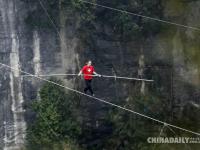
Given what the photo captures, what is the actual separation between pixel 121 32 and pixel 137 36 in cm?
65

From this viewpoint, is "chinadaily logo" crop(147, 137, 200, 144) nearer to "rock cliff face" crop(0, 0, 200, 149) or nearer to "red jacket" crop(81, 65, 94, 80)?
"rock cliff face" crop(0, 0, 200, 149)

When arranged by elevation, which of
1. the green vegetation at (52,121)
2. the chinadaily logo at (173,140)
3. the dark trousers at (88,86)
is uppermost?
the dark trousers at (88,86)

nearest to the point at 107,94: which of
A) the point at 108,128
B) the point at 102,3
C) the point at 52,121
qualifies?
the point at 108,128

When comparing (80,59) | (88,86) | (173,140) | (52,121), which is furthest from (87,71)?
(173,140)

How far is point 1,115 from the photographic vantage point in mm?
17188

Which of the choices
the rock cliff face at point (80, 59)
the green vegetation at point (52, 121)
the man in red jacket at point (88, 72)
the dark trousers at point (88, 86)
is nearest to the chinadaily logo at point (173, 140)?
the rock cliff face at point (80, 59)

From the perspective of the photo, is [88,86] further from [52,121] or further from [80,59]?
[52,121]

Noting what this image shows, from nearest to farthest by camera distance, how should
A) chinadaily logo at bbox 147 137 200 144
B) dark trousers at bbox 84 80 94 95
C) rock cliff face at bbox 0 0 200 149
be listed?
dark trousers at bbox 84 80 94 95, rock cliff face at bbox 0 0 200 149, chinadaily logo at bbox 147 137 200 144

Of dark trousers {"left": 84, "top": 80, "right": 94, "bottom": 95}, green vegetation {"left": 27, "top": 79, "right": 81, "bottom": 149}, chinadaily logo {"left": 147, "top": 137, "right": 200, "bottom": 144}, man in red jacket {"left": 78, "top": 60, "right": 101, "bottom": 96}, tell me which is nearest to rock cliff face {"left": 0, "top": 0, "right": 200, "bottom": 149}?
green vegetation {"left": 27, "top": 79, "right": 81, "bottom": 149}

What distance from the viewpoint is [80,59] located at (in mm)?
17578

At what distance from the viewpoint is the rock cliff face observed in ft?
56.2

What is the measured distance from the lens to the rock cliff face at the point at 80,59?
1714 cm

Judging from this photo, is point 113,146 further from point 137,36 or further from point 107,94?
point 137,36

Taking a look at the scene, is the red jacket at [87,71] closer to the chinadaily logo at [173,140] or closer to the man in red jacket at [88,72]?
the man in red jacket at [88,72]
